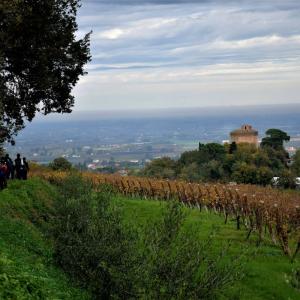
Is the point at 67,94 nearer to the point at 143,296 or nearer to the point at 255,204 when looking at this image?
the point at 255,204

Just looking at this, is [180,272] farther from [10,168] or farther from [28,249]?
[10,168]

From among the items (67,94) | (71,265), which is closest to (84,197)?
(71,265)

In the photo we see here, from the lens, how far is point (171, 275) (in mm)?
11953

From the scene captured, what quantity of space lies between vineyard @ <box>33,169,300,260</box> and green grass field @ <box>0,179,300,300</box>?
2.93ft

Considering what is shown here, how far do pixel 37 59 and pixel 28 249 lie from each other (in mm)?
9773

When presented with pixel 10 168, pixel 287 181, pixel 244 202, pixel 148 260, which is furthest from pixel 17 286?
pixel 287 181

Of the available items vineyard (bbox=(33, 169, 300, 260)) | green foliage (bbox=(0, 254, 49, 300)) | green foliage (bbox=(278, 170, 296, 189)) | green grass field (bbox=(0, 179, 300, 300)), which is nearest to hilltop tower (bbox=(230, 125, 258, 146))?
green foliage (bbox=(278, 170, 296, 189))

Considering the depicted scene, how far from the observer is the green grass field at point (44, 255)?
1267 cm

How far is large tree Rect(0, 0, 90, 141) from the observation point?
24.2 metres

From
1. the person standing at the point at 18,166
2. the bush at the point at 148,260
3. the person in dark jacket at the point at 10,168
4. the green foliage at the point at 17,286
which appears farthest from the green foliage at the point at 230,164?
the green foliage at the point at 17,286

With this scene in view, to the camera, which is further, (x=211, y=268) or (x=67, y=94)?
(x=67, y=94)

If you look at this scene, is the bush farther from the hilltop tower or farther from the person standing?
the hilltop tower

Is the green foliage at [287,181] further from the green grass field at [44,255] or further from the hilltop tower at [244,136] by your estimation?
the hilltop tower at [244,136]

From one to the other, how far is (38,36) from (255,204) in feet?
47.7
